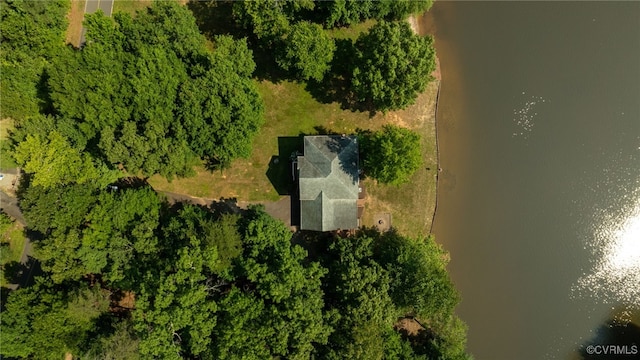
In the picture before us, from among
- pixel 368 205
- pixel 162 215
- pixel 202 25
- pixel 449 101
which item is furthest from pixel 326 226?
pixel 202 25

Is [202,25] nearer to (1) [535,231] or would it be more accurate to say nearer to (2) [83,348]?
(2) [83,348]

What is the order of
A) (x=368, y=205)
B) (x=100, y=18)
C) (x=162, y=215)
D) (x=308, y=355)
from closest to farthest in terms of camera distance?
(x=308, y=355)
(x=100, y=18)
(x=162, y=215)
(x=368, y=205)

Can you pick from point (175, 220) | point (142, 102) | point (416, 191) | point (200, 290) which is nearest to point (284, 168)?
point (175, 220)

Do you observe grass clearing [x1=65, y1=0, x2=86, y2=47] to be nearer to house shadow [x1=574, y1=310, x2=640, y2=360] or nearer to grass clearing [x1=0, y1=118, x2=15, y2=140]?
grass clearing [x1=0, y1=118, x2=15, y2=140]

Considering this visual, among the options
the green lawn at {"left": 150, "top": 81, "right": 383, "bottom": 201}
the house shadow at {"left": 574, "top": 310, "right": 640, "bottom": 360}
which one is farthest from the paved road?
the house shadow at {"left": 574, "top": 310, "right": 640, "bottom": 360}

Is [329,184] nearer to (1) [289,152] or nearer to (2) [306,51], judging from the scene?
(1) [289,152]
